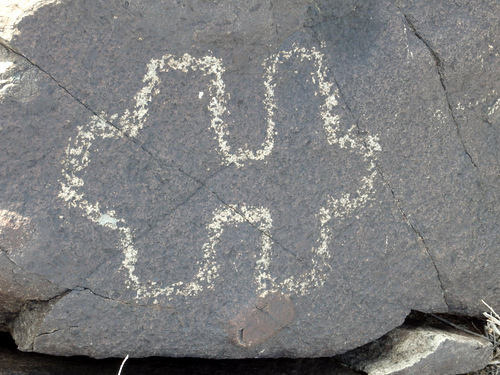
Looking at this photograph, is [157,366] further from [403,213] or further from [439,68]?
[439,68]

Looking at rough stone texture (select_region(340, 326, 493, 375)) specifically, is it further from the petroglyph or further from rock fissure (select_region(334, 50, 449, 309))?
the petroglyph

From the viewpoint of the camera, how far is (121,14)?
1.29 m

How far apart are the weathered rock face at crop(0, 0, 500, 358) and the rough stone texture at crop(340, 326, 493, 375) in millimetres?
101

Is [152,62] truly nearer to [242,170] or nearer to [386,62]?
[242,170]

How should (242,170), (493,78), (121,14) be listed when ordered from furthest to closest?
(493,78) → (242,170) → (121,14)

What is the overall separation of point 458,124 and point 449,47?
0.60 feet

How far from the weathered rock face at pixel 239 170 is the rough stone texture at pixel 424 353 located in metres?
0.10

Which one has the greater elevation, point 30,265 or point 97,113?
point 97,113

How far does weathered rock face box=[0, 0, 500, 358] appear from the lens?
1294 millimetres

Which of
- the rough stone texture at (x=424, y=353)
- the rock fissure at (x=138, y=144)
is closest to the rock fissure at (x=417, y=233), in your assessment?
the rough stone texture at (x=424, y=353)

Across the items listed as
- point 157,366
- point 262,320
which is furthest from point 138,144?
point 157,366

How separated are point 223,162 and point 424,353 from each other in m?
0.68

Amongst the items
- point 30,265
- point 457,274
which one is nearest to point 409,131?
point 457,274

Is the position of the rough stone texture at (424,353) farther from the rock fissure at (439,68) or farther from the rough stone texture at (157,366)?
the rock fissure at (439,68)
